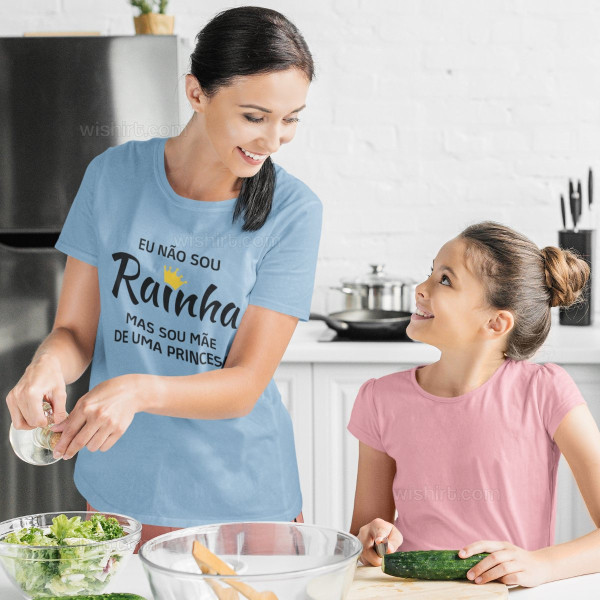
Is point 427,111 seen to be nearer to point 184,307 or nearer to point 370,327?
point 370,327

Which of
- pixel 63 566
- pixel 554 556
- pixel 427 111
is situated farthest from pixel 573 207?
pixel 63 566

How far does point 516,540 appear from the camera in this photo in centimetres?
144

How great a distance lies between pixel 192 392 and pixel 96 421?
8.2 inches

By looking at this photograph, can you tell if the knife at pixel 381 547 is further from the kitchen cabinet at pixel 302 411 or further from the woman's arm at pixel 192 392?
the kitchen cabinet at pixel 302 411

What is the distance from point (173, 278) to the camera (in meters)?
1.42

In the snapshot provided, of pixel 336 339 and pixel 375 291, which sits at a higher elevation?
pixel 375 291

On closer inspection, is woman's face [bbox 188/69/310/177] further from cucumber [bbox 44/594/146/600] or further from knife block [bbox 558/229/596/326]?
knife block [bbox 558/229/596/326]

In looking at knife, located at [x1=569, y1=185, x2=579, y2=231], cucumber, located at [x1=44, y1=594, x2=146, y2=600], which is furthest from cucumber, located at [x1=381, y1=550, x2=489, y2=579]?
knife, located at [x1=569, y1=185, x2=579, y2=231]

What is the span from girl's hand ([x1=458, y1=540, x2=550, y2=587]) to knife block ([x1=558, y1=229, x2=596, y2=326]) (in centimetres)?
164

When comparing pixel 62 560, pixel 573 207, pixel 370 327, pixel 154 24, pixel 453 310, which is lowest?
pixel 62 560

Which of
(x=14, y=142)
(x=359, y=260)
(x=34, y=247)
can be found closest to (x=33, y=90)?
(x=14, y=142)

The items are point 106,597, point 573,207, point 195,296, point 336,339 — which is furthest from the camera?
point 573,207

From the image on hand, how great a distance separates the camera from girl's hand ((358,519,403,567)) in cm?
115

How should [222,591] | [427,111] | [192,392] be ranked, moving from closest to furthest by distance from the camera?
[222,591] < [192,392] < [427,111]
